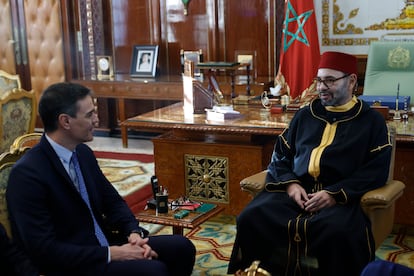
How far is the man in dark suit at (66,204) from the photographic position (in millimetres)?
2012

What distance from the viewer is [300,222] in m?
2.67

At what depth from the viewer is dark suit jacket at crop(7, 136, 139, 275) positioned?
6.57 ft

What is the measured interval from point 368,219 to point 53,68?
5.06m

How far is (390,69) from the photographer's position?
15.3 ft

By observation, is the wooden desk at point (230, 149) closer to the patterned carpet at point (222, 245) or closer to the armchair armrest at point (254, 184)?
the patterned carpet at point (222, 245)

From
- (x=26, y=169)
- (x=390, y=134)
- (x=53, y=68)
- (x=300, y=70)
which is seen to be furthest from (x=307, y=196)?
(x=53, y=68)

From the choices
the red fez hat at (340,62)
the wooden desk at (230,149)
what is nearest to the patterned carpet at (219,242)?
the wooden desk at (230,149)

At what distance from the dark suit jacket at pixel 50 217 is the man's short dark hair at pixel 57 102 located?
0.25 feet

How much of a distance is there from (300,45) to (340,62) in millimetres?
2105

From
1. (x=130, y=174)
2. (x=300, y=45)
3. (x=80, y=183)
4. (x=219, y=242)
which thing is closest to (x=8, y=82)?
(x=130, y=174)

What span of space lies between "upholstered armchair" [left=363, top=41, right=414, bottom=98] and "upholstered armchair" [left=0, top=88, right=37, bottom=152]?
2.58 m

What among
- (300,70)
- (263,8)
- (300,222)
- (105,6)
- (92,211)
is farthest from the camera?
(105,6)

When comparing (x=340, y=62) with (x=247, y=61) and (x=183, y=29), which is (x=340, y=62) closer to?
(x=247, y=61)

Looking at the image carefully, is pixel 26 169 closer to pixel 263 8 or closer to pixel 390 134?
pixel 390 134
